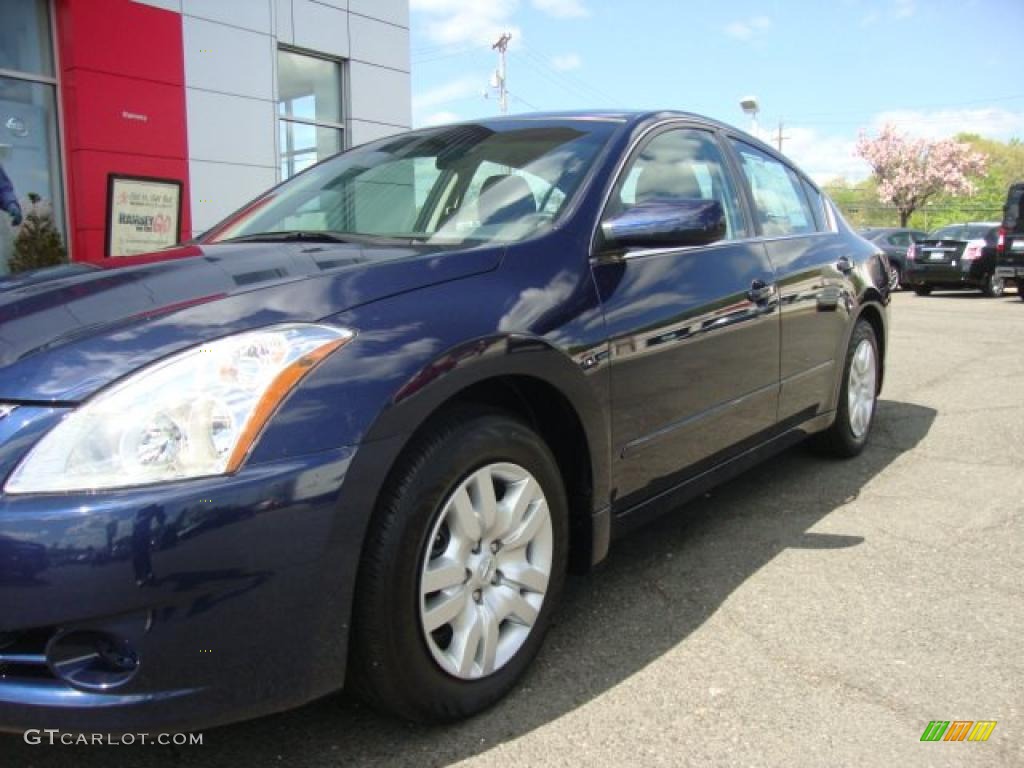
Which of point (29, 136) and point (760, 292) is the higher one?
point (29, 136)

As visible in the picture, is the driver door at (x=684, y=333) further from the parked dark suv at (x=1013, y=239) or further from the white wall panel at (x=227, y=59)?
the parked dark suv at (x=1013, y=239)

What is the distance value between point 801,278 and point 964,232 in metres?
15.9

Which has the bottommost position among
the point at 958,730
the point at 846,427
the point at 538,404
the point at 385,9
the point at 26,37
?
the point at 958,730

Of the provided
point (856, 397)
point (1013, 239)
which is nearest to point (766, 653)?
point (856, 397)

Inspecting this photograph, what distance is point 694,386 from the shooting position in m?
2.86

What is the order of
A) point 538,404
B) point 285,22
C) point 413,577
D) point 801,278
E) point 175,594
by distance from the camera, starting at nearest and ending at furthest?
1. point 175,594
2. point 413,577
3. point 538,404
4. point 801,278
5. point 285,22

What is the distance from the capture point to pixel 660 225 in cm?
251

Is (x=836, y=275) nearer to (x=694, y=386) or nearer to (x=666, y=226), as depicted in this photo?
(x=694, y=386)

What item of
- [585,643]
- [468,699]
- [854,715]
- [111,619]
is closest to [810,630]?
[854,715]

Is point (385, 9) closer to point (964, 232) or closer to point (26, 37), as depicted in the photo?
point (26, 37)

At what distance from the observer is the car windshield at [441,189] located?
2580mm

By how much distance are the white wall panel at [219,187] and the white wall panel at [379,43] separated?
2.01 meters

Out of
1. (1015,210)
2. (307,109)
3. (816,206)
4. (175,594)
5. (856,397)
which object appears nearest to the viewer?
(175,594)

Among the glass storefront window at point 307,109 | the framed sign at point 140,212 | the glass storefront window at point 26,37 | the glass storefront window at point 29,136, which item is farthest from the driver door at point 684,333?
the glass storefront window at point 307,109
